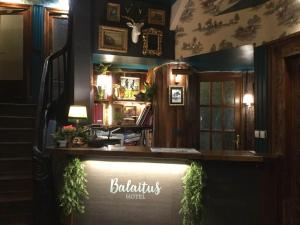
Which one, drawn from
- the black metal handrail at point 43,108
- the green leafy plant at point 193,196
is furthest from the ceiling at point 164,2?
the green leafy plant at point 193,196

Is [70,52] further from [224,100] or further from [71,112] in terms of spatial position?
[224,100]

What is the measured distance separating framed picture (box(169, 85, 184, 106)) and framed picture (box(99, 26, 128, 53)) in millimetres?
1047

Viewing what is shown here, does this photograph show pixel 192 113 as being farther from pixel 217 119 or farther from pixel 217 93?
pixel 217 93

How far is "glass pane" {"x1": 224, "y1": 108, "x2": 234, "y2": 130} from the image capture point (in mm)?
6262

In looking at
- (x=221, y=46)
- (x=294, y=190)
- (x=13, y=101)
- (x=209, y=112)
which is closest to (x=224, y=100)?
(x=209, y=112)

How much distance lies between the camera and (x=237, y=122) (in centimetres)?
625

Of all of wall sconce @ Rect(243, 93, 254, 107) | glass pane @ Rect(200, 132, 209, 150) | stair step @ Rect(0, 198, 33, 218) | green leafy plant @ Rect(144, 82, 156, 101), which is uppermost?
green leafy plant @ Rect(144, 82, 156, 101)

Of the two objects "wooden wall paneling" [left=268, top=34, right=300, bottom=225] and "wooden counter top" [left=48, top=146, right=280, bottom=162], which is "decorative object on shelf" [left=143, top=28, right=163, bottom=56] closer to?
"wooden wall paneling" [left=268, top=34, right=300, bottom=225]

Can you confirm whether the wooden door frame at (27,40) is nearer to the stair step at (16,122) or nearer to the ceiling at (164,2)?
the stair step at (16,122)

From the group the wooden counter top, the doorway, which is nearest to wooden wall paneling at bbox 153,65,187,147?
the doorway

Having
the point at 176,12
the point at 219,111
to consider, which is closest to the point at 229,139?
the point at 219,111

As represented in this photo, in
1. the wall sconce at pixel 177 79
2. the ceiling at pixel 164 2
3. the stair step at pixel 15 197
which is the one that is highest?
the ceiling at pixel 164 2

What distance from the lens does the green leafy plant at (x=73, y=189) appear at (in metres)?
3.33

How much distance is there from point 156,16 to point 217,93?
76.2 inches
